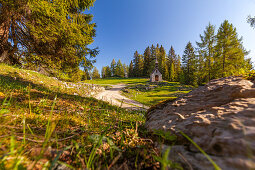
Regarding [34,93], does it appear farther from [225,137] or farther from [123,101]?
[123,101]

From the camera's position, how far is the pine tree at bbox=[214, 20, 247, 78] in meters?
14.0

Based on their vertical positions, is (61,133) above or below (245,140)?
below

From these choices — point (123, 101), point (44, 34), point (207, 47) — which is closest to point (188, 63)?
point (207, 47)

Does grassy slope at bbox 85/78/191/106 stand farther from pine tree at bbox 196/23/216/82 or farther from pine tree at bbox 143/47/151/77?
pine tree at bbox 143/47/151/77

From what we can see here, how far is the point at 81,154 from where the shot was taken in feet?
3.21

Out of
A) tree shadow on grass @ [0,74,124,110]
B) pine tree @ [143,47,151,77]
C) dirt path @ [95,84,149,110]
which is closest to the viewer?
tree shadow on grass @ [0,74,124,110]

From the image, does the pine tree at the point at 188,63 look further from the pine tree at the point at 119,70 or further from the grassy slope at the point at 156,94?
the pine tree at the point at 119,70

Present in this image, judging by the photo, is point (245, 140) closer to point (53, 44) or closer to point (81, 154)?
point (81, 154)

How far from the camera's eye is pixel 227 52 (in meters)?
14.5

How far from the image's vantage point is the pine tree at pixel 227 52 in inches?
549

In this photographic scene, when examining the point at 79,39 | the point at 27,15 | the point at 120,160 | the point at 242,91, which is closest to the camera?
the point at 120,160

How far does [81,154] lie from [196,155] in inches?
45.5

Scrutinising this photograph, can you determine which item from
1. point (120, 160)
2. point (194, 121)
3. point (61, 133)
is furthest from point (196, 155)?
point (61, 133)

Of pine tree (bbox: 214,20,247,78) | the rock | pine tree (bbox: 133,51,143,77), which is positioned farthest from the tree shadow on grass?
pine tree (bbox: 133,51,143,77)
